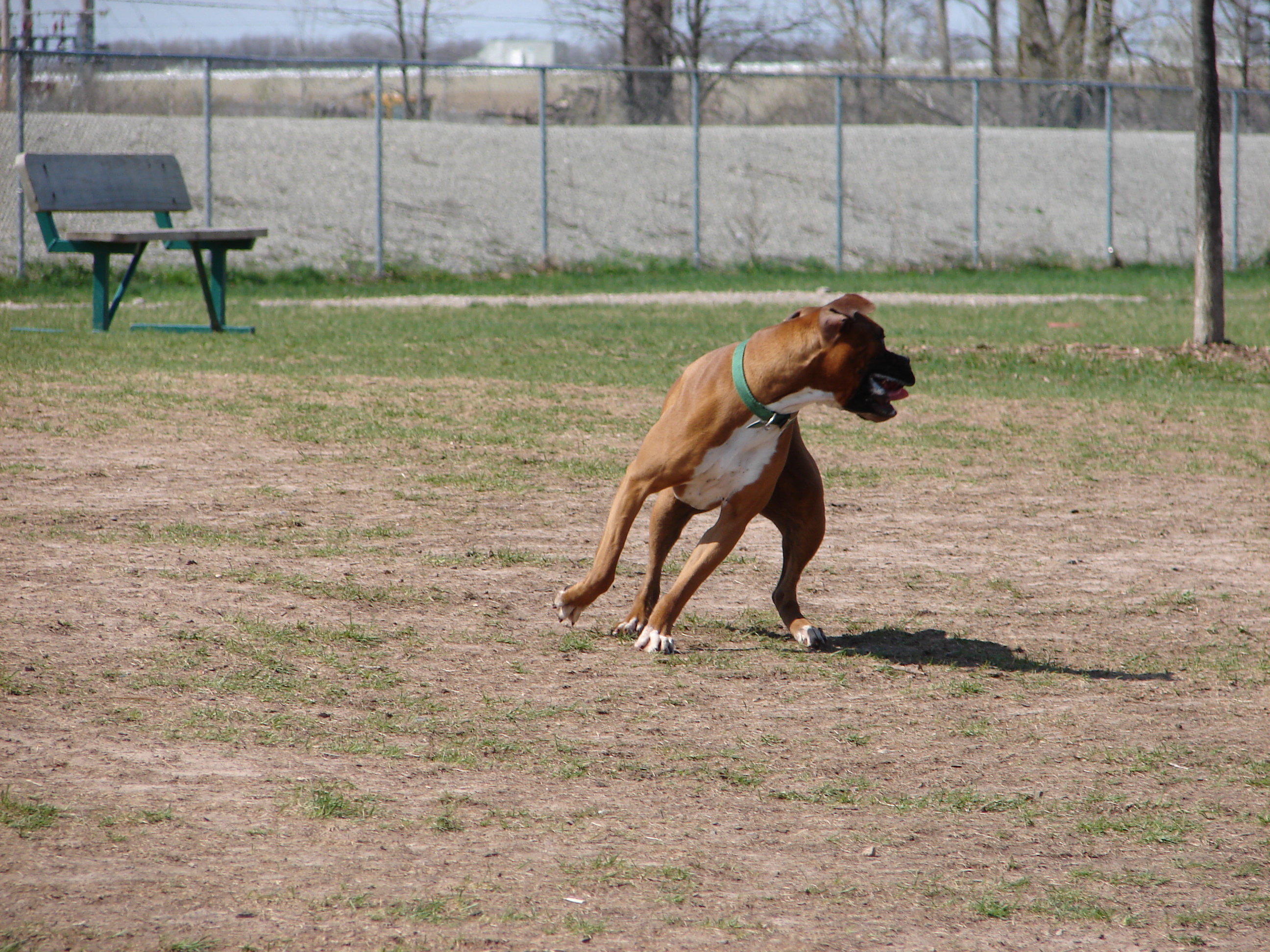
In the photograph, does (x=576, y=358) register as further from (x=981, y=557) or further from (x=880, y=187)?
(x=880, y=187)

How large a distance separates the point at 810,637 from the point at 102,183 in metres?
11.1

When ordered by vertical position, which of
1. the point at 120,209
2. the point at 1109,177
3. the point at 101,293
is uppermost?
the point at 1109,177

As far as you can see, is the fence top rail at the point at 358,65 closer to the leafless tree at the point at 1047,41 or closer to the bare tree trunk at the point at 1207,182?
the bare tree trunk at the point at 1207,182

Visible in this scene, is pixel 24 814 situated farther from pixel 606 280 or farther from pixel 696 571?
pixel 606 280

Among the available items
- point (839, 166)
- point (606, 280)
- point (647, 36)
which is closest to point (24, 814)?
point (606, 280)

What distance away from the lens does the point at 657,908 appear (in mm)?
2926

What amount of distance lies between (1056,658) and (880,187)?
2365cm

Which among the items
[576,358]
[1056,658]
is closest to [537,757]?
[1056,658]

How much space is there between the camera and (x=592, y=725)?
4.14 metres

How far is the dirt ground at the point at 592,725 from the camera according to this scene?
9.63 feet

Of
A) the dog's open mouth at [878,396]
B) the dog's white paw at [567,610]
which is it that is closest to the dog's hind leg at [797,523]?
the dog's open mouth at [878,396]

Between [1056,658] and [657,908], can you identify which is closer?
[657,908]

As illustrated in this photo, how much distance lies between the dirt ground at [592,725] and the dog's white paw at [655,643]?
0.06 meters

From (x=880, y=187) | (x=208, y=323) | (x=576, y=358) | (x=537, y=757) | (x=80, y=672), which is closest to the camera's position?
(x=537, y=757)
